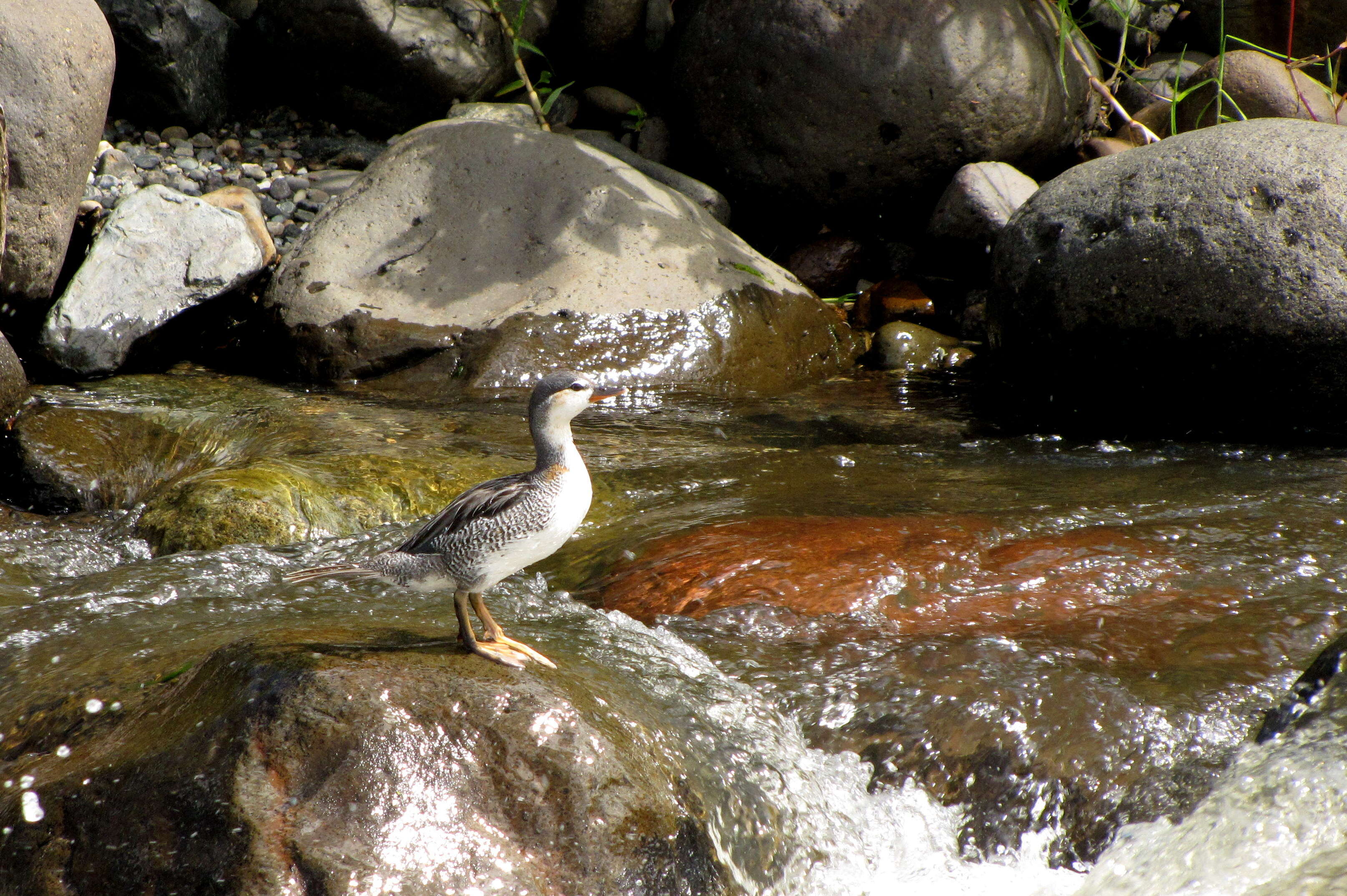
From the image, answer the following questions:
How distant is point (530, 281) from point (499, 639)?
186 inches

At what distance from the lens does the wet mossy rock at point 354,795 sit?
251 cm

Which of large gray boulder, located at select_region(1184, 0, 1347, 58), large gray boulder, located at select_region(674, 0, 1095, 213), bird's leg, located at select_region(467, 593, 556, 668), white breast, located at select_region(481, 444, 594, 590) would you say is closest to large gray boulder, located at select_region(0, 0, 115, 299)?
large gray boulder, located at select_region(674, 0, 1095, 213)

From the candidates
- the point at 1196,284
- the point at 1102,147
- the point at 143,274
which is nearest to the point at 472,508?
the point at 1196,284

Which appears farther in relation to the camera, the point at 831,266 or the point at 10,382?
the point at 831,266

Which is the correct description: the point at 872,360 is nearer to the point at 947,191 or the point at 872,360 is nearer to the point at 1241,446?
the point at 947,191

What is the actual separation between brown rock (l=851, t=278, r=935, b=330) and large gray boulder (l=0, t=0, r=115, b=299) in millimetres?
5716

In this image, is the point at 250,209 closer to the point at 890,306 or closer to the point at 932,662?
the point at 890,306

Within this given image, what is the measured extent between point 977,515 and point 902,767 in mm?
1810

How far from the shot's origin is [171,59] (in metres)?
9.55

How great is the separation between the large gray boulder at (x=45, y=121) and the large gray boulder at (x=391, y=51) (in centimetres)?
250

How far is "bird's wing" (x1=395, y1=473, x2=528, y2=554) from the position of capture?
3.16m

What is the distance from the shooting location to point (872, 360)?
27.5 ft

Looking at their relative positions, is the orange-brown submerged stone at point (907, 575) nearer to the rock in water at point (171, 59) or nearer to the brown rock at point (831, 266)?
the brown rock at point (831, 266)

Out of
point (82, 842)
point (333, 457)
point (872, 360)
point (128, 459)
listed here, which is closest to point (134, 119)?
point (128, 459)
